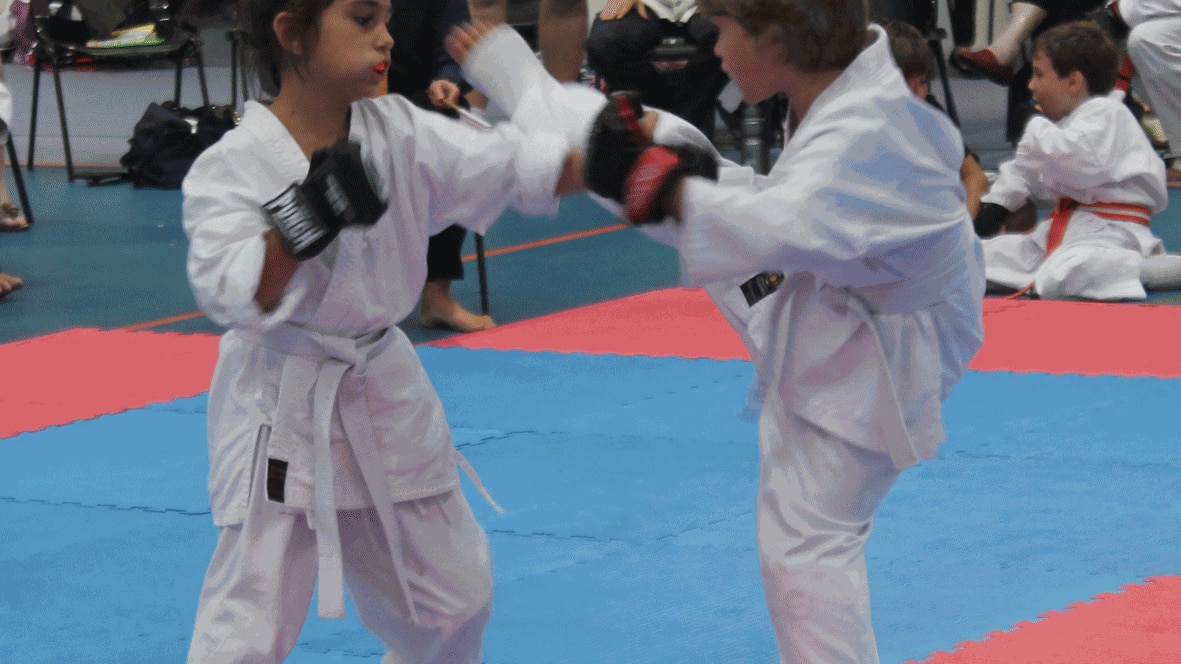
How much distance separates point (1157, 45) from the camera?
324 inches

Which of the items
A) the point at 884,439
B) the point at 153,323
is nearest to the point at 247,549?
the point at 884,439

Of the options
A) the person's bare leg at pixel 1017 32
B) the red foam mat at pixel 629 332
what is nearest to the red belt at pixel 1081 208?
the red foam mat at pixel 629 332

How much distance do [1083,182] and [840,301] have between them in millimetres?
4278

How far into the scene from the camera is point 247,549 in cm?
208

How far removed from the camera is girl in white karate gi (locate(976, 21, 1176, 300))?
19.4 ft

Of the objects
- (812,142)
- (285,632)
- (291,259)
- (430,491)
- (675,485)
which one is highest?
(812,142)

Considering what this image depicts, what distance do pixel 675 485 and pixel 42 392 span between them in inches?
89.8

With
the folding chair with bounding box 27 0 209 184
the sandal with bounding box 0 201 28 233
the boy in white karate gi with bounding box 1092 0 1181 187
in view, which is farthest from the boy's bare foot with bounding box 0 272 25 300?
the boy in white karate gi with bounding box 1092 0 1181 187

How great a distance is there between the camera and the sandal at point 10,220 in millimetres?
7996

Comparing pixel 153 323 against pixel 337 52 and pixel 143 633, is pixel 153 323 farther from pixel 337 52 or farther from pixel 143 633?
pixel 337 52

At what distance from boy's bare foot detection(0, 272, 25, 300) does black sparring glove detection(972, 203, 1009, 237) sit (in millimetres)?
4096

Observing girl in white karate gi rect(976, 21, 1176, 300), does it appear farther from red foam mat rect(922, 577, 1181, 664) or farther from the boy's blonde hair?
the boy's blonde hair

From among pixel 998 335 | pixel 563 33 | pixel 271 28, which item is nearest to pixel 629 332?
pixel 563 33

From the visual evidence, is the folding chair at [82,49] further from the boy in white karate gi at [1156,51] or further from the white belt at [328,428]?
the white belt at [328,428]
